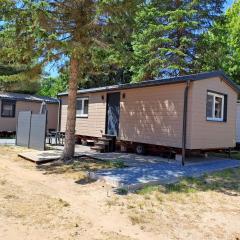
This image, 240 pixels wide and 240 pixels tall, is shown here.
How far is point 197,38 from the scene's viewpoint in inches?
900

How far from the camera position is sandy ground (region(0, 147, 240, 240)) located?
17.3ft

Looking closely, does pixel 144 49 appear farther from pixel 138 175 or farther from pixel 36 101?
pixel 138 175

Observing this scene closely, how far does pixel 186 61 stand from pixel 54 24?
1385cm

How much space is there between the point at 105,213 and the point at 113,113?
30.5 feet

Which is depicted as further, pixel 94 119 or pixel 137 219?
pixel 94 119

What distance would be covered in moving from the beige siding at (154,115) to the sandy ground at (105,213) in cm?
441

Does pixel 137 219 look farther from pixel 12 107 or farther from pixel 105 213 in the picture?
pixel 12 107

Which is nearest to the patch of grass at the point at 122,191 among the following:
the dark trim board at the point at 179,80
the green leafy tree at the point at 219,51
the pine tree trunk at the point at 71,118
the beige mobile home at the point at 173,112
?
the pine tree trunk at the point at 71,118

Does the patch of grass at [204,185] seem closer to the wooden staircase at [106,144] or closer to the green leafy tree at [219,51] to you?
the wooden staircase at [106,144]

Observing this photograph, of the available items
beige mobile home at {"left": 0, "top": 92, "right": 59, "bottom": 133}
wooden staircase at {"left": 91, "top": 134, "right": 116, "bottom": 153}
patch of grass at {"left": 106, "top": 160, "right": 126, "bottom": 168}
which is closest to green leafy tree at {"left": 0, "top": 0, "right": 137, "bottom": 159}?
patch of grass at {"left": 106, "top": 160, "right": 126, "bottom": 168}

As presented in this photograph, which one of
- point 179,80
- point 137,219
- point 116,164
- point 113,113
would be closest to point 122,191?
point 137,219

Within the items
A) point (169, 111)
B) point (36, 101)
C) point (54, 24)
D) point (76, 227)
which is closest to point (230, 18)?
point (36, 101)

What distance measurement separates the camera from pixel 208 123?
1259 cm

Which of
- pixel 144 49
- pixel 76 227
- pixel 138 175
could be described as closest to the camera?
pixel 76 227
